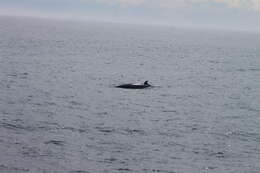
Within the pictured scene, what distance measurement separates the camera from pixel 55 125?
4466 centimetres

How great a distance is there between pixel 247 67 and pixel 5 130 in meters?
75.5

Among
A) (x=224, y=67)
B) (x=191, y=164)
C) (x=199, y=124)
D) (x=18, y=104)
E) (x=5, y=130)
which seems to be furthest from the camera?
(x=224, y=67)

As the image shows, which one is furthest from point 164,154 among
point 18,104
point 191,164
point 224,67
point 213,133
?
point 224,67

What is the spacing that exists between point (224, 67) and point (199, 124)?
6126 cm

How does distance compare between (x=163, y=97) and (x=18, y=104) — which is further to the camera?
(x=163, y=97)

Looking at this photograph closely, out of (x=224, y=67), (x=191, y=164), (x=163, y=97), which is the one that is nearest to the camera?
(x=191, y=164)

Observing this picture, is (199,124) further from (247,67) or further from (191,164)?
(247,67)

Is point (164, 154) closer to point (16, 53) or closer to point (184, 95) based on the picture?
point (184, 95)

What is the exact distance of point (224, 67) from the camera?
107 m

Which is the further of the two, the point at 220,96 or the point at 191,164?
the point at 220,96

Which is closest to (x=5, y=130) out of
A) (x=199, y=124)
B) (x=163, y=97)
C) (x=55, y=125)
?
(x=55, y=125)

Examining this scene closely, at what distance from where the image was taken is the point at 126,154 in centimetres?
3706

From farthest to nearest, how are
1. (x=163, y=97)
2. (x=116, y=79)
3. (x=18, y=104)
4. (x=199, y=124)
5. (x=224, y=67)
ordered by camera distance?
(x=224, y=67) < (x=116, y=79) < (x=163, y=97) < (x=18, y=104) < (x=199, y=124)

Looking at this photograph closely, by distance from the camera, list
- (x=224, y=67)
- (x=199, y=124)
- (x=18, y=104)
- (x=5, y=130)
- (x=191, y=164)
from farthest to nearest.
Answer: (x=224, y=67)
(x=18, y=104)
(x=199, y=124)
(x=5, y=130)
(x=191, y=164)
